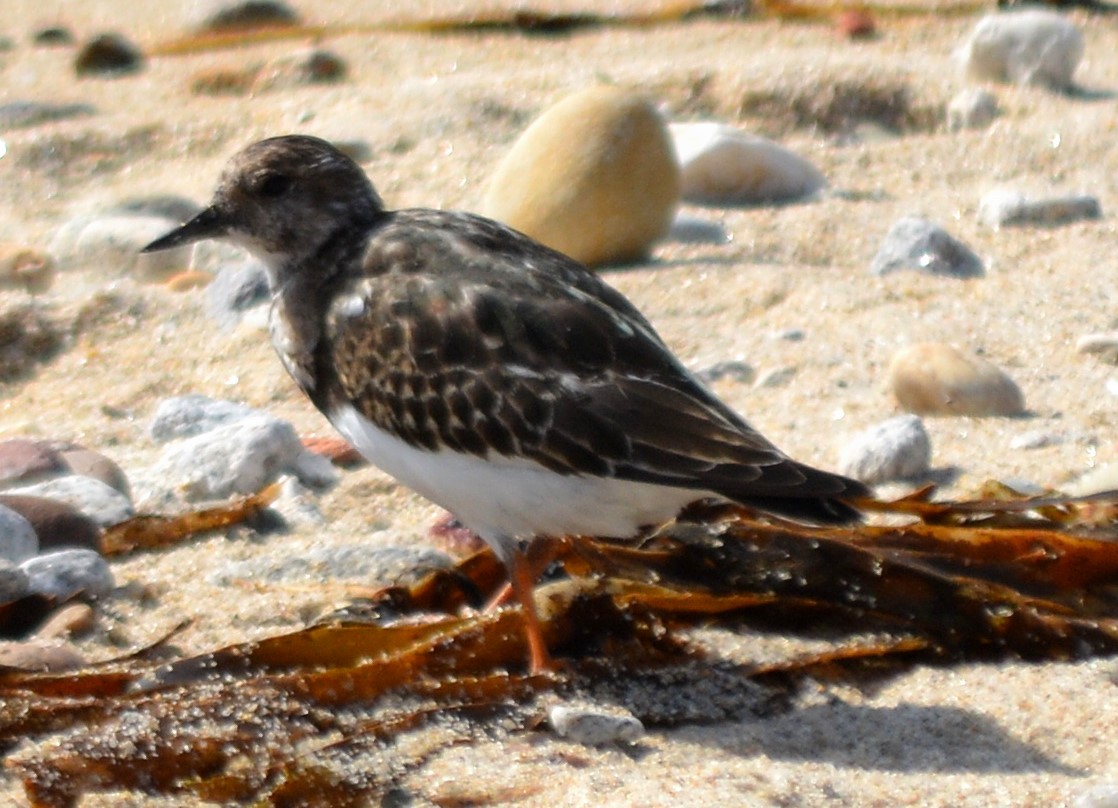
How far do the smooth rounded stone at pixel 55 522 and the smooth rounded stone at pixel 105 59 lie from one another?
10.9ft

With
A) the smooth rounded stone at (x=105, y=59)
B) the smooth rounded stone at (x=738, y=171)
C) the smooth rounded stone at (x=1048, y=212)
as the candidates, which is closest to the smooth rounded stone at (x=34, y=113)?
the smooth rounded stone at (x=105, y=59)

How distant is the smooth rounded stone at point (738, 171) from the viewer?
4559 millimetres

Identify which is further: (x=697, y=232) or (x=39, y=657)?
(x=697, y=232)

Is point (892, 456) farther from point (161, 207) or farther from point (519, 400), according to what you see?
point (161, 207)

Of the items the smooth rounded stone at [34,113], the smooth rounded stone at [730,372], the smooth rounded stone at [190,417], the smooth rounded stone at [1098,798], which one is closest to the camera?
the smooth rounded stone at [1098,798]

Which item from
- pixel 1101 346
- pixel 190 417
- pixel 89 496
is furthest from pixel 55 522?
pixel 1101 346

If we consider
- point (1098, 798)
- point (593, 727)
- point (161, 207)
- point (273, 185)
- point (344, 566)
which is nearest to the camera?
point (1098, 798)

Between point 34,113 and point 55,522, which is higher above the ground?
point 34,113

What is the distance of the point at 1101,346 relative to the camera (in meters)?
3.64

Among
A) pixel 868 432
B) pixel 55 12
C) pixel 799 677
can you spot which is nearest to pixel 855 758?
pixel 799 677

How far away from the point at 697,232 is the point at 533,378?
1.86 meters

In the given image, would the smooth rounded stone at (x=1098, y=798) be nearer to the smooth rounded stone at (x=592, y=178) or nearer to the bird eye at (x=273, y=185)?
the bird eye at (x=273, y=185)

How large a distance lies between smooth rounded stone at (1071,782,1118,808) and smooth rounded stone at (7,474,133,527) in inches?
69.2

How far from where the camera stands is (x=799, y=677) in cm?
248
